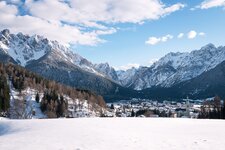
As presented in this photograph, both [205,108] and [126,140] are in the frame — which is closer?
[126,140]

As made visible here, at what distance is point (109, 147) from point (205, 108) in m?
153

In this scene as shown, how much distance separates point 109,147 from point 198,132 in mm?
13710

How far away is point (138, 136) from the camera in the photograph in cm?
3259

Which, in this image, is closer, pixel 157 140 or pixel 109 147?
pixel 109 147

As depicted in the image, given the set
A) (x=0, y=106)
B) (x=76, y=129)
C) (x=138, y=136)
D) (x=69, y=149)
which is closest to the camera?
(x=69, y=149)

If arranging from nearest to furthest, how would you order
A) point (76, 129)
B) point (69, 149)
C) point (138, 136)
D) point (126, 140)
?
point (69, 149)
point (126, 140)
point (138, 136)
point (76, 129)

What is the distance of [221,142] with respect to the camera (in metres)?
30.0

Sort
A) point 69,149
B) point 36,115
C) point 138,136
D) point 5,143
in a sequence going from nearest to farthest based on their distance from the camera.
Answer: point 69,149 < point 5,143 < point 138,136 < point 36,115

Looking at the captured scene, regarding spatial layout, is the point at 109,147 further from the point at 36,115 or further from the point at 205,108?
the point at 36,115

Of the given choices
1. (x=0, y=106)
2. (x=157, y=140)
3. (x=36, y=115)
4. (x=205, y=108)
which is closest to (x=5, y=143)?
(x=157, y=140)

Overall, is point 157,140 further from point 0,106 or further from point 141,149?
point 0,106

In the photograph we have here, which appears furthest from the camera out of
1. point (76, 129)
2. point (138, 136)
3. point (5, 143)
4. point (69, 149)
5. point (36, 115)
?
point (36, 115)

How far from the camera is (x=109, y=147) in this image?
1048 inches

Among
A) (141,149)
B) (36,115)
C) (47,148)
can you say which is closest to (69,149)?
(47,148)
